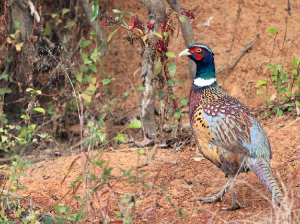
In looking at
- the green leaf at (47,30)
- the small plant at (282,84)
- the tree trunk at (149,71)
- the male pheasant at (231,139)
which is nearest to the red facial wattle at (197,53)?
the male pheasant at (231,139)

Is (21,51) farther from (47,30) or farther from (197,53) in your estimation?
(197,53)

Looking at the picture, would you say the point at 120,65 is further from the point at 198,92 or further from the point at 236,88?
the point at 198,92

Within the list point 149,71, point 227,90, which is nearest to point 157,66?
point 149,71

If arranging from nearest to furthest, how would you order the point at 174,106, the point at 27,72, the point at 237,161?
the point at 237,161, the point at 174,106, the point at 27,72

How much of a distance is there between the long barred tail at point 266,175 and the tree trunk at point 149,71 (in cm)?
183

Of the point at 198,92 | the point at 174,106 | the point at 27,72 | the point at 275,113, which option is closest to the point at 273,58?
the point at 275,113

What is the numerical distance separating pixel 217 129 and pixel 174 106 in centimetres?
142

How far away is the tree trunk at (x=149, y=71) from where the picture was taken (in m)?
4.42

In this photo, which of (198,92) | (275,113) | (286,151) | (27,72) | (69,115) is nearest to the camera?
(198,92)

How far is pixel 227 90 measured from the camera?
19.1ft

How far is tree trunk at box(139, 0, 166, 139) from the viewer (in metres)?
4.42

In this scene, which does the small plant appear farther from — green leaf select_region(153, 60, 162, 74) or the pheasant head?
green leaf select_region(153, 60, 162, 74)

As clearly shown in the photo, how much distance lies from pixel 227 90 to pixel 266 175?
10.1ft

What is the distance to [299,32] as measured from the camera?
5746mm
